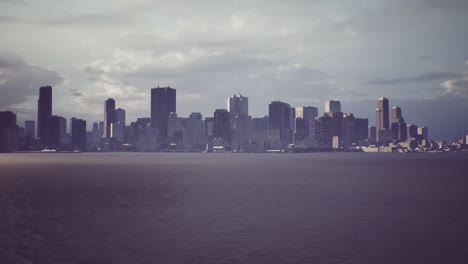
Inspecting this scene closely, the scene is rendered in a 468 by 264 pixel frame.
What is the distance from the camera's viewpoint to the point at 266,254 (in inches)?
1452

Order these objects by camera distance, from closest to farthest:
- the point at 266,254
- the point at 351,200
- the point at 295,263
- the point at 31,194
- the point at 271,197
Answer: the point at 295,263 → the point at 266,254 → the point at 351,200 → the point at 271,197 → the point at 31,194

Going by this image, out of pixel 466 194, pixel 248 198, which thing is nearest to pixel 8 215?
pixel 248 198

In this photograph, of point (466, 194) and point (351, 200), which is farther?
point (466, 194)

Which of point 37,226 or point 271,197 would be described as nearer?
point 37,226

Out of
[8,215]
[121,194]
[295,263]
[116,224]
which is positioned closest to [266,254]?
[295,263]

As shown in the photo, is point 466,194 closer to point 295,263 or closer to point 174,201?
point 174,201

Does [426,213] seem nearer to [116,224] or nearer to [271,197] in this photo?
[271,197]

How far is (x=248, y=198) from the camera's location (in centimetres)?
7975

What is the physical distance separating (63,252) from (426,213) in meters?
45.5

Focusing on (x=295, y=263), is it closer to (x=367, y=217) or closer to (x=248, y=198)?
(x=367, y=217)

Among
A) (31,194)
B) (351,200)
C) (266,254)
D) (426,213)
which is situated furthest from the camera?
(31,194)

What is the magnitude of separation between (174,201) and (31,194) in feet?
104

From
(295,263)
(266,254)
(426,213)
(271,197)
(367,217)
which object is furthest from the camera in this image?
(271,197)

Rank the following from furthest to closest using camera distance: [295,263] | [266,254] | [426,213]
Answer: [426,213] → [266,254] → [295,263]
